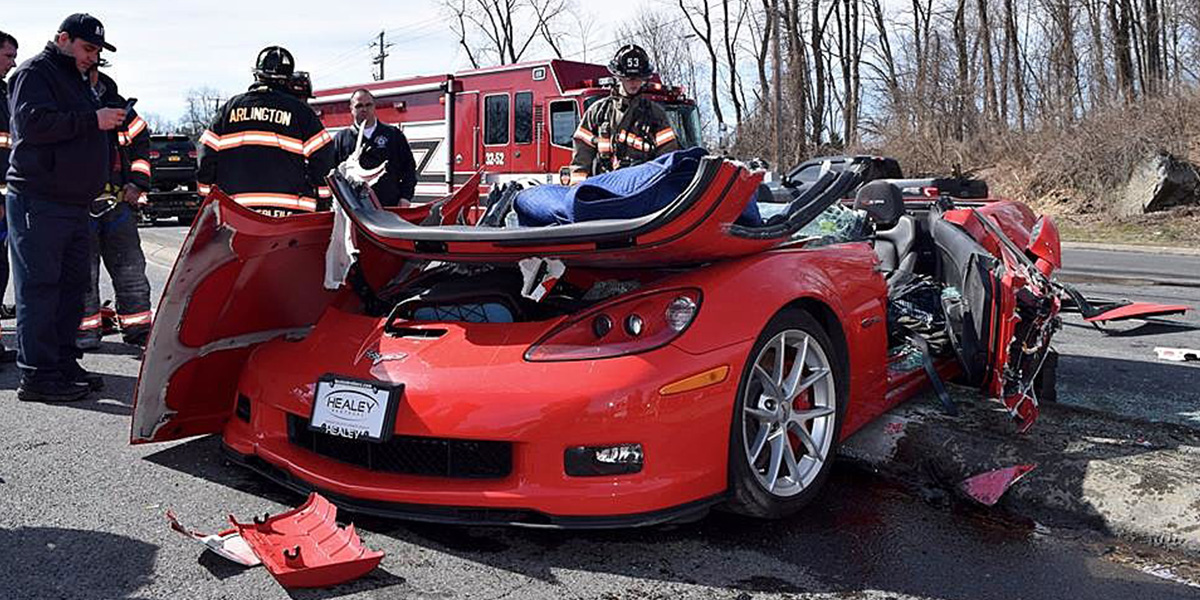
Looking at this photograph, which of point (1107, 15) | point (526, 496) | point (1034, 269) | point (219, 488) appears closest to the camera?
point (526, 496)

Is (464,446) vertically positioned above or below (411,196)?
below

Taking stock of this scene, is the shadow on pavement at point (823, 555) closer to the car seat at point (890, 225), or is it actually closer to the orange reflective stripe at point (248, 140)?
the car seat at point (890, 225)

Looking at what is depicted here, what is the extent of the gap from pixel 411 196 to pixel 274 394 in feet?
14.3

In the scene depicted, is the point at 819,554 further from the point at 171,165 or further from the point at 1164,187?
the point at 171,165

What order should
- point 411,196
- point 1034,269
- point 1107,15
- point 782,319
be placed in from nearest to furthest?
point 782,319
point 1034,269
point 411,196
point 1107,15

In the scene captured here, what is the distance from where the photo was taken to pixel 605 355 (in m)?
3.00

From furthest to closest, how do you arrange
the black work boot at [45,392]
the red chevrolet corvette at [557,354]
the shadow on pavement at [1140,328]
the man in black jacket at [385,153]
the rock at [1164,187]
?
the rock at [1164,187]
the man in black jacket at [385,153]
the shadow on pavement at [1140,328]
the black work boot at [45,392]
the red chevrolet corvette at [557,354]

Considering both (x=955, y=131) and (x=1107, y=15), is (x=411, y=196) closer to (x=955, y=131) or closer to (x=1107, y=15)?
(x=955, y=131)

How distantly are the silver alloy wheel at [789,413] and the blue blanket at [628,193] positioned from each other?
1.62ft

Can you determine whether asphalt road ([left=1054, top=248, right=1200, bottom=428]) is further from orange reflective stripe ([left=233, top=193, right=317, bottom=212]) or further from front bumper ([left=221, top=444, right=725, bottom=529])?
orange reflective stripe ([left=233, top=193, right=317, bottom=212])

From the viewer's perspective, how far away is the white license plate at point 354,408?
301cm

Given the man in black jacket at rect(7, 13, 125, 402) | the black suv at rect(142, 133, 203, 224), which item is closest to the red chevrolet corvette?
the man in black jacket at rect(7, 13, 125, 402)

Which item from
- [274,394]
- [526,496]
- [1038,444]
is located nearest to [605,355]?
[526,496]

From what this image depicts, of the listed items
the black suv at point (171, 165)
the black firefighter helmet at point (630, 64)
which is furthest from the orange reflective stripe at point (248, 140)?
the black suv at point (171, 165)
